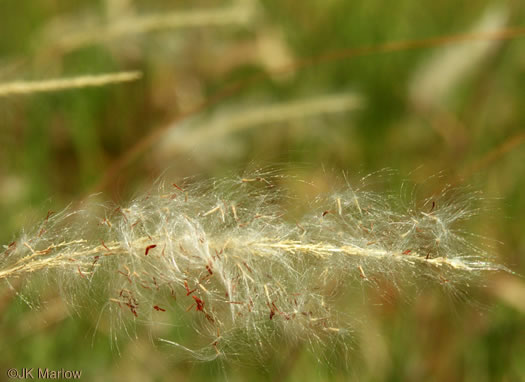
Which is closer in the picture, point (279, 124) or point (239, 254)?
point (239, 254)

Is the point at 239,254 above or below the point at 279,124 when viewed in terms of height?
above

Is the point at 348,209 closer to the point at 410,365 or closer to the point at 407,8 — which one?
the point at 410,365

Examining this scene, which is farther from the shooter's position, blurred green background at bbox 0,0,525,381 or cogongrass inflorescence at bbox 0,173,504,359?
blurred green background at bbox 0,0,525,381

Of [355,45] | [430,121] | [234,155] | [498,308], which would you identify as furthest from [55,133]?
[498,308]

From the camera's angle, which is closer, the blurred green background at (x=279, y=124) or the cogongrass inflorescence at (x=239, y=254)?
the cogongrass inflorescence at (x=239, y=254)

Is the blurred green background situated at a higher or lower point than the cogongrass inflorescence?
lower
